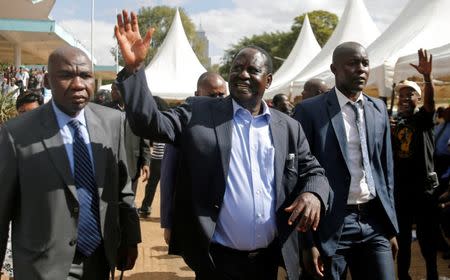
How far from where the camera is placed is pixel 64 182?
8.60 feet

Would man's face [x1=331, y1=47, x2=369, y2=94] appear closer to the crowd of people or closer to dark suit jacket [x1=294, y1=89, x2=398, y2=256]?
dark suit jacket [x1=294, y1=89, x2=398, y2=256]

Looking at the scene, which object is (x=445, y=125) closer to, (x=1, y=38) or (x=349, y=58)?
(x=349, y=58)

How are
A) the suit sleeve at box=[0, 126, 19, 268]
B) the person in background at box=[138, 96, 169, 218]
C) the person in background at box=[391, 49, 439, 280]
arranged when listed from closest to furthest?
the suit sleeve at box=[0, 126, 19, 268] < the person in background at box=[391, 49, 439, 280] < the person in background at box=[138, 96, 169, 218]

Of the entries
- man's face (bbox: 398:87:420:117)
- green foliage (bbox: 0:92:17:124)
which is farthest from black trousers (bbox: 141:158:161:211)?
man's face (bbox: 398:87:420:117)

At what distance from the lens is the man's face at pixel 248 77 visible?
2832 millimetres

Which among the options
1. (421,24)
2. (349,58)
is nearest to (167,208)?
(349,58)

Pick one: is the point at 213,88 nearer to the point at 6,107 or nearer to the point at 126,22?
the point at 126,22

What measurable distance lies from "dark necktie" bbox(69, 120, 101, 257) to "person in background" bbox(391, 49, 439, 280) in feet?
10.1

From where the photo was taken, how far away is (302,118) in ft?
11.7

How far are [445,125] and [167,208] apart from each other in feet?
15.4

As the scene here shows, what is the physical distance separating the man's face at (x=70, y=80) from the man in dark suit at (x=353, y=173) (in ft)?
5.01

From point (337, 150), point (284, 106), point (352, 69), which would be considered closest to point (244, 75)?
point (337, 150)

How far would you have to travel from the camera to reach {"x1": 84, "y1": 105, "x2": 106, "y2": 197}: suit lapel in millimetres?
2768

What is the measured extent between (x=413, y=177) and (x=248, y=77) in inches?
106
